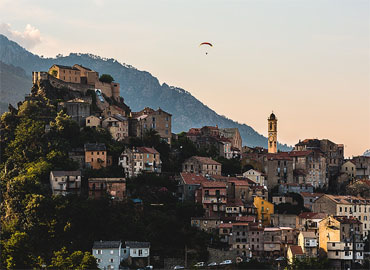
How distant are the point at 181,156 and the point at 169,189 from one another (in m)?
8.65

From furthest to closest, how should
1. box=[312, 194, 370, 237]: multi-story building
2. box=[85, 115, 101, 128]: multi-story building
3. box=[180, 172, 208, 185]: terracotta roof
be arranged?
1. box=[85, 115, 101, 128]: multi-story building
2. box=[312, 194, 370, 237]: multi-story building
3. box=[180, 172, 208, 185]: terracotta roof

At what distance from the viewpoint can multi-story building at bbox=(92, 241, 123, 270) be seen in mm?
65375

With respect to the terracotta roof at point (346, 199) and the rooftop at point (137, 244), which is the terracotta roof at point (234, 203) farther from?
the rooftop at point (137, 244)

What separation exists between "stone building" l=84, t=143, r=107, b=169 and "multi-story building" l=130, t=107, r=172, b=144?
28.5ft

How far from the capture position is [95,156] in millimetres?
77125

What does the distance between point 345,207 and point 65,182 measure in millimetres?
27183

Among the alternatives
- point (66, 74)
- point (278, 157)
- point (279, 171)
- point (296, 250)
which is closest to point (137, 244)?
point (296, 250)

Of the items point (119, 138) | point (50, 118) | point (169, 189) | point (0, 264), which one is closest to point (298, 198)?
point (169, 189)

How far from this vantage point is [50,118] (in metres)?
81.3

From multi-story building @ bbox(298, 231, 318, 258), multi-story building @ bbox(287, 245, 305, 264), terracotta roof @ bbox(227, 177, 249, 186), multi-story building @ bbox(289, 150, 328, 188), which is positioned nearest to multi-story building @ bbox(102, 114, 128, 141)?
terracotta roof @ bbox(227, 177, 249, 186)

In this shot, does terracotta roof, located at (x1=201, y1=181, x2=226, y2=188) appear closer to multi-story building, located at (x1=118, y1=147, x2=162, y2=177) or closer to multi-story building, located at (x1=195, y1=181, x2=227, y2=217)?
multi-story building, located at (x1=195, y1=181, x2=227, y2=217)

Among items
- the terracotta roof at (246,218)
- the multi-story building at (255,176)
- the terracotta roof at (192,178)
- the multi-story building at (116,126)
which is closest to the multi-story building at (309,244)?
the terracotta roof at (246,218)

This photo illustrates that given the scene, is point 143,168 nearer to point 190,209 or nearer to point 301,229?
point 190,209

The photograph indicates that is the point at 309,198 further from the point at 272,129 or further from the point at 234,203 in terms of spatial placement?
the point at 272,129
